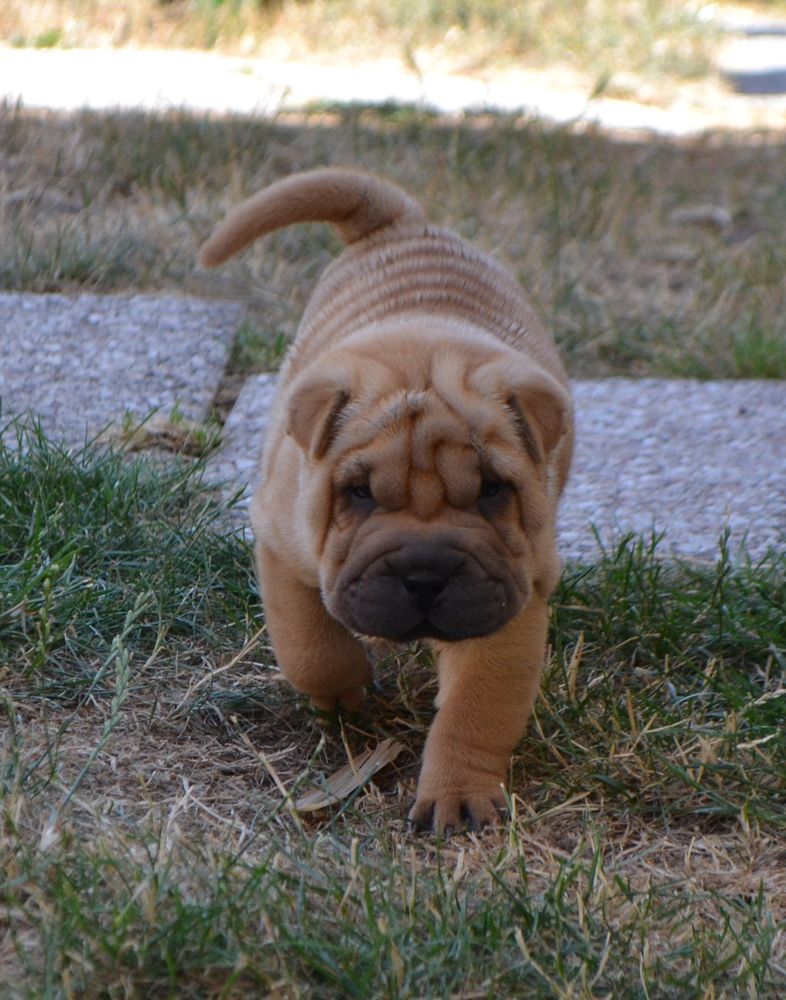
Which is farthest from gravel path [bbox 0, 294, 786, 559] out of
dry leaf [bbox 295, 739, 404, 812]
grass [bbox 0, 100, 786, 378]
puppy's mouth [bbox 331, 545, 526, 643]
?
puppy's mouth [bbox 331, 545, 526, 643]

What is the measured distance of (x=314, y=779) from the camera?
3592mm

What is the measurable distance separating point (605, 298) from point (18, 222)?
286cm

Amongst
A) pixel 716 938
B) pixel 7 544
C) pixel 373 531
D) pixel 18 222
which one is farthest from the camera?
pixel 18 222

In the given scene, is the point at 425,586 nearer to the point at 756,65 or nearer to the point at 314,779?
the point at 314,779

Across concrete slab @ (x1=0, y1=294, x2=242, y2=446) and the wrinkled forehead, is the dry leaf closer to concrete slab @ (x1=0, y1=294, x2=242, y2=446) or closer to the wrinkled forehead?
the wrinkled forehead

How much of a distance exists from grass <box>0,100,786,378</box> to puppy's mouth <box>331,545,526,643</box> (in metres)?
3.05

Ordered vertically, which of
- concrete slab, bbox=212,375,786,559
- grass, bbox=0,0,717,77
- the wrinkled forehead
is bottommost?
grass, bbox=0,0,717,77

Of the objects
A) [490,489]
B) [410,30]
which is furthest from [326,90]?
[490,489]

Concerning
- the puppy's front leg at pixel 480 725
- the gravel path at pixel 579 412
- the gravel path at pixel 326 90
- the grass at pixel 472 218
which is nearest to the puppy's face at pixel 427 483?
the puppy's front leg at pixel 480 725

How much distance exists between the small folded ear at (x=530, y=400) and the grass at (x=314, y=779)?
70cm

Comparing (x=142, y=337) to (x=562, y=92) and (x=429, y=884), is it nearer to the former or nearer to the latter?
(x=429, y=884)

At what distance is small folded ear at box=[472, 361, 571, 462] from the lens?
345cm

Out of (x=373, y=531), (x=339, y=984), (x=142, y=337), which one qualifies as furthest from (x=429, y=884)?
(x=142, y=337)

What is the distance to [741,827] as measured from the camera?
3420 millimetres
